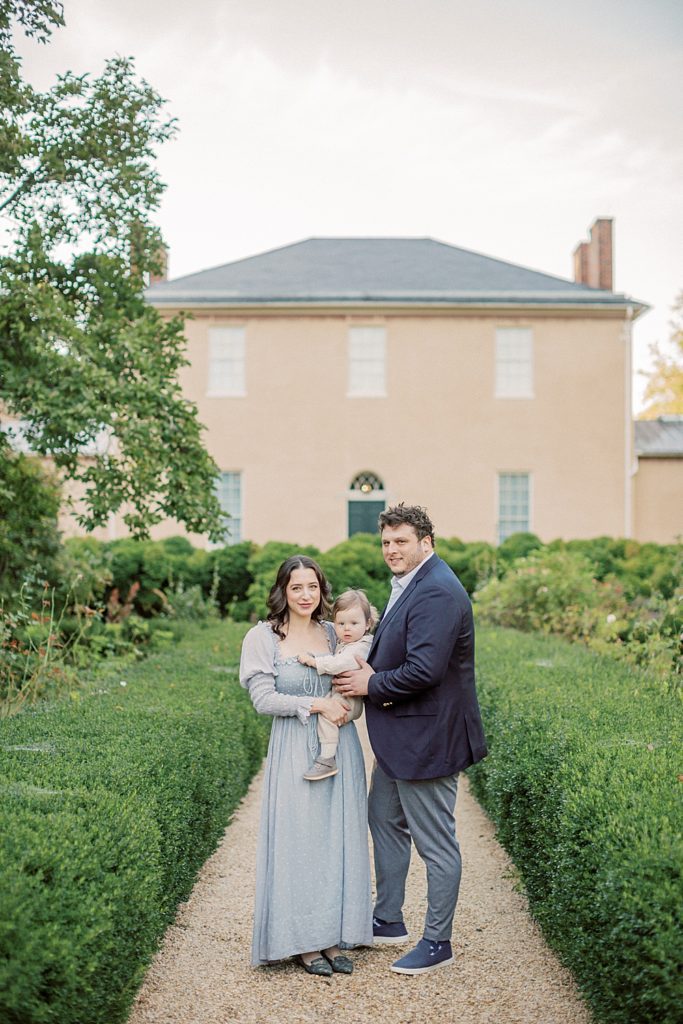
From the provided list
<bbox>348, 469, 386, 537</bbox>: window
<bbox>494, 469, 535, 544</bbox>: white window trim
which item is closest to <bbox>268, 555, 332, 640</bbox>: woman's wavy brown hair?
<bbox>348, 469, 386, 537</bbox>: window

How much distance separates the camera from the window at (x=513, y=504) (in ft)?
74.0

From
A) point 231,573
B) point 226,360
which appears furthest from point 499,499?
point 231,573

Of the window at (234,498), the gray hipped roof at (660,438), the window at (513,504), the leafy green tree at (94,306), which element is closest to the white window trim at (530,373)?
the window at (513,504)

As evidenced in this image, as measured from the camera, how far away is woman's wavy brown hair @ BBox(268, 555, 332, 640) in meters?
4.47

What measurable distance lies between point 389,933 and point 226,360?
19259 millimetres

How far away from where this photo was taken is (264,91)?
1141 centimetres

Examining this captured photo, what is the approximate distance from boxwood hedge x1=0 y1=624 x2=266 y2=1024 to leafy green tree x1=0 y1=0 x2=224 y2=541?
2.05 meters

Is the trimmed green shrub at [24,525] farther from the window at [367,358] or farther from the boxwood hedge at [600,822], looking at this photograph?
the window at [367,358]

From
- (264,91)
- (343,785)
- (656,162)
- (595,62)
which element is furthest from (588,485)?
(343,785)

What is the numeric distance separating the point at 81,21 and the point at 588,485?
17.0 m

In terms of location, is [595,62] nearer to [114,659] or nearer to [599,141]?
[599,141]

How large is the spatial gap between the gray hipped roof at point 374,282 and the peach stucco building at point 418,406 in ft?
0.24

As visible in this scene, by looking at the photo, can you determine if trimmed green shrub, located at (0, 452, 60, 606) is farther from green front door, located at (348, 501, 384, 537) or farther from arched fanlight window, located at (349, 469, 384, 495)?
arched fanlight window, located at (349, 469, 384, 495)

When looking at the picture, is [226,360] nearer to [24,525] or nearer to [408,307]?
[408,307]
